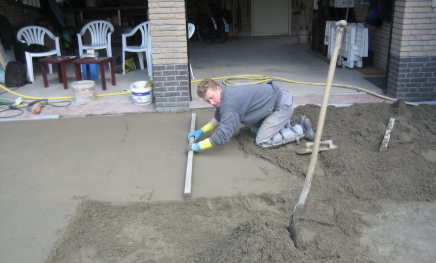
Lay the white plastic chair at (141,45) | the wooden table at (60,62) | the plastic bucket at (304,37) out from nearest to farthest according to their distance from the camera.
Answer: the wooden table at (60,62) < the white plastic chair at (141,45) < the plastic bucket at (304,37)

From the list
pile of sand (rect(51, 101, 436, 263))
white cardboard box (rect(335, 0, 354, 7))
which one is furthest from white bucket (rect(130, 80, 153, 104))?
white cardboard box (rect(335, 0, 354, 7))

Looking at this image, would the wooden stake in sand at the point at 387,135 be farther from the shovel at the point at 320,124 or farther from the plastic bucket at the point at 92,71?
the plastic bucket at the point at 92,71

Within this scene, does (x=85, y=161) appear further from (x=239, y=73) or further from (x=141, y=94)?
(x=239, y=73)

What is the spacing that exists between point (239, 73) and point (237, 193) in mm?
4766

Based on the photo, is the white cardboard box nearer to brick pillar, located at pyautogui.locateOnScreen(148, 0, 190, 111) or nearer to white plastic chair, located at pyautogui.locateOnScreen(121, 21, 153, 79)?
white plastic chair, located at pyautogui.locateOnScreen(121, 21, 153, 79)

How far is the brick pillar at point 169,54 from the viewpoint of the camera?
6203 mm

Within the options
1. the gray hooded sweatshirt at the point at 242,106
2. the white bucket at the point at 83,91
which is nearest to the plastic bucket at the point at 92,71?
the white bucket at the point at 83,91

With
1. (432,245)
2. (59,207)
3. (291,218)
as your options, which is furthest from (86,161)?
(432,245)

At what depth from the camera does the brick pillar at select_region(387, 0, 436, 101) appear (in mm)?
6332

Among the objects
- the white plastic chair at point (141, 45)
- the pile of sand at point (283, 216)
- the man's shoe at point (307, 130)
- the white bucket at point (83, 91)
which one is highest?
the white plastic chair at point (141, 45)

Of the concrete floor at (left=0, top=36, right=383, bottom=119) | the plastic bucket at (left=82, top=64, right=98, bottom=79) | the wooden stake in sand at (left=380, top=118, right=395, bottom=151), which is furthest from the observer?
the plastic bucket at (left=82, top=64, right=98, bottom=79)

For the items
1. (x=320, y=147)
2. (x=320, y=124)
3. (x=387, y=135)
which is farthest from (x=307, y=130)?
(x=320, y=124)

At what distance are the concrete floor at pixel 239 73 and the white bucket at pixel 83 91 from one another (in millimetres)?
113

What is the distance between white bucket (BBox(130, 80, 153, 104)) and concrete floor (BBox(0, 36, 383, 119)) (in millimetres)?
91
